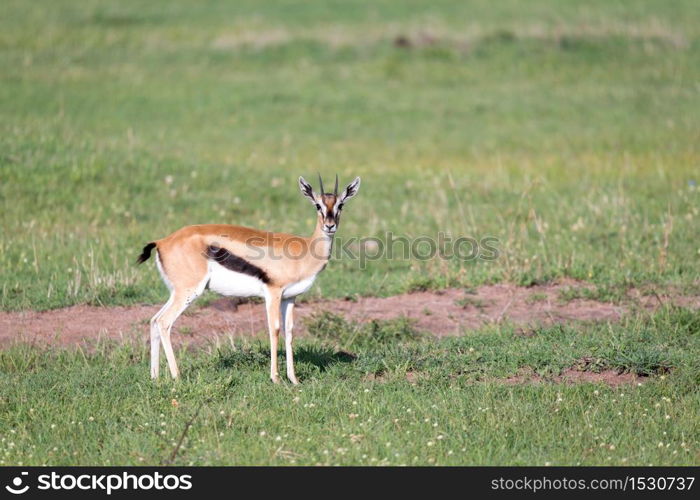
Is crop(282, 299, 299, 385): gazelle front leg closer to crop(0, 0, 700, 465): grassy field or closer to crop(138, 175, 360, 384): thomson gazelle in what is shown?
crop(138, 175, 360, 384): thomson gazelle

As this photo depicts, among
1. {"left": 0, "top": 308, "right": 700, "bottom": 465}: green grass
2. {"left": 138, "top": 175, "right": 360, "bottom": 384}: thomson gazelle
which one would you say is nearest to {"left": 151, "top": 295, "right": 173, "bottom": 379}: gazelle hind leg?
{"left": 138, "top": 175, "right": 360, "bottom": 384}: thomson gazelle

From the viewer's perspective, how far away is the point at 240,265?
7977 mm

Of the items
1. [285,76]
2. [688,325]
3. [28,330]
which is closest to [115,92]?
[285,76]

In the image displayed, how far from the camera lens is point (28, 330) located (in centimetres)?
941

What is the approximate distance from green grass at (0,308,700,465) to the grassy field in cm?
2

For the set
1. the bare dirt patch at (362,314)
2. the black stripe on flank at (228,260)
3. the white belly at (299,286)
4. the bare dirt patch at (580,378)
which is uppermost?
the black stripe on flank at (228,260)

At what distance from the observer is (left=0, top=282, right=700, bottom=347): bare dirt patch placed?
947 centimetres

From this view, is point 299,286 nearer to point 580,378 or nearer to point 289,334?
point 289,334

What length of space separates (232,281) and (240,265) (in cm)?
14

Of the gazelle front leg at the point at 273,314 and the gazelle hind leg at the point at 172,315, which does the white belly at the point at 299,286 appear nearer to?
the gazelle front leg at the point at 273,314

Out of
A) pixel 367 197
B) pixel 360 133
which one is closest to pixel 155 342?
pixel 367 197

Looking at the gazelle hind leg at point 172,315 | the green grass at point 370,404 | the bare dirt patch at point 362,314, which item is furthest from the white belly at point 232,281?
the bare dirt patch at point 362,314

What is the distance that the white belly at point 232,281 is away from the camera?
7.99 meters

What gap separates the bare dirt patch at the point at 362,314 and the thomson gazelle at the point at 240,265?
127 centimetres
